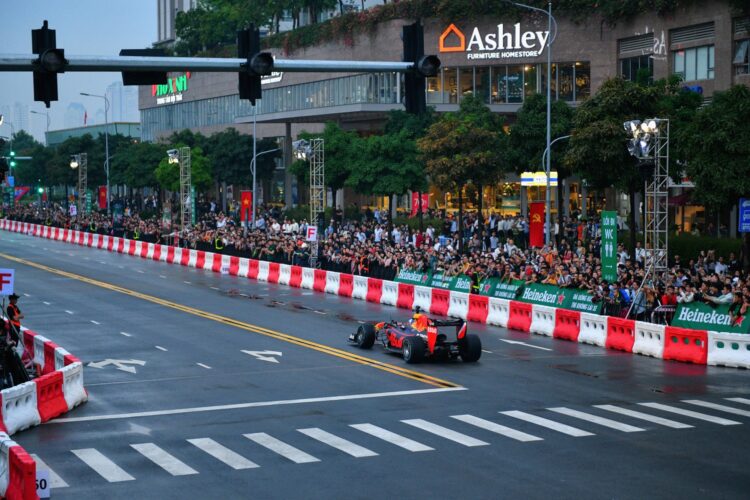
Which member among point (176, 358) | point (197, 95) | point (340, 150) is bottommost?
point (176, 358)

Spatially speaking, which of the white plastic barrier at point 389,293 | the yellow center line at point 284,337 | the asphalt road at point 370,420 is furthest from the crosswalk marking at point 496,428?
the white plastic barrier at point 389,293

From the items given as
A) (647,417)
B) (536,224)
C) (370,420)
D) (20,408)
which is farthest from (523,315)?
(20,408)

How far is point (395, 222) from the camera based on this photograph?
7338cm

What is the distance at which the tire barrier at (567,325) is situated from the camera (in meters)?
31.9

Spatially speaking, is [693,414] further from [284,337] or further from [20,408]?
[284,337]

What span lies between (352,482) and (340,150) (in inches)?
2356

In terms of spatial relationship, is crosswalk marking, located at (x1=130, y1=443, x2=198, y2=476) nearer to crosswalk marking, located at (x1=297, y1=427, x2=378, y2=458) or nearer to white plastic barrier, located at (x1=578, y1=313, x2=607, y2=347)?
crosswalk marking, located at (x1=297, y1=427, x2=378, y2=458)

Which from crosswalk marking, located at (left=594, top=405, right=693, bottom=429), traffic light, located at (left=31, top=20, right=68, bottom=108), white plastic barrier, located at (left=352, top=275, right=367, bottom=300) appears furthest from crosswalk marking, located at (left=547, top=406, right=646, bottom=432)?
white plastic barrier, located at (left=352, top=275, right=367, bottom=300)

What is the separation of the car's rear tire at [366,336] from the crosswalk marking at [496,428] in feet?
29.3

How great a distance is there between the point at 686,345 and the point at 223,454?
14665 millimetres

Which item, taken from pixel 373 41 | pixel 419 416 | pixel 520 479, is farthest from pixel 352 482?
pixel 373 41

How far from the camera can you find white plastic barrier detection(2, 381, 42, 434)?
1948 cm

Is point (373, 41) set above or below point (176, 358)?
above

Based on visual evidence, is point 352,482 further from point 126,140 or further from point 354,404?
point 126,140
